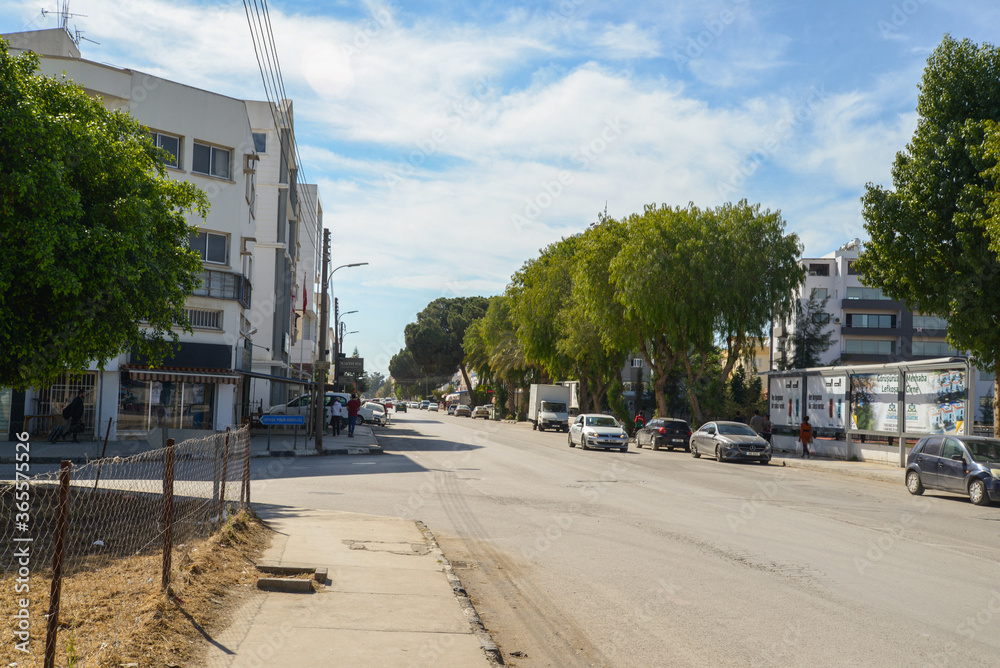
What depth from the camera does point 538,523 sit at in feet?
41.6

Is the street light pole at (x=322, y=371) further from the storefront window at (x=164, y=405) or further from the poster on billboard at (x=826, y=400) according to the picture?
the poster on billboard at (x=826, y=400)

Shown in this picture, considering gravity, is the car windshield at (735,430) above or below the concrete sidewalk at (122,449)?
above

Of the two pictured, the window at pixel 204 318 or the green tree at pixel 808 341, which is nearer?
the window at pixel 204 318

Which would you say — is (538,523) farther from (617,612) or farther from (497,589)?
(617,612)

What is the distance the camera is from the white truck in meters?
56.2

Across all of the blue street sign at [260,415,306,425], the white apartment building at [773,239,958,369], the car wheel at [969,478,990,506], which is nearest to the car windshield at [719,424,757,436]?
the car wheel at [969,478,990,506]

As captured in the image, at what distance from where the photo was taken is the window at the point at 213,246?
31438mm

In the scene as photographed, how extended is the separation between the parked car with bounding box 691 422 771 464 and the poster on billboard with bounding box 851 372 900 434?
3.42 metres

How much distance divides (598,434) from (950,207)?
54.1 ft

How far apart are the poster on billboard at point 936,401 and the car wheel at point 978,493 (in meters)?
8.30

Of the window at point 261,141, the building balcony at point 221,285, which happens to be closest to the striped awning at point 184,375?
the building balcony at point 221,285

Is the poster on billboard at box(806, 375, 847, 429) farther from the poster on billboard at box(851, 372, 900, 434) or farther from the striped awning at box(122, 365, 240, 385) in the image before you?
the striped awning at box(122, 365, 240, 385)

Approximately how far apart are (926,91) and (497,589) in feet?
69.0

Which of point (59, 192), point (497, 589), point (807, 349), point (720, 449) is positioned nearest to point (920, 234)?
point (720, 449)
